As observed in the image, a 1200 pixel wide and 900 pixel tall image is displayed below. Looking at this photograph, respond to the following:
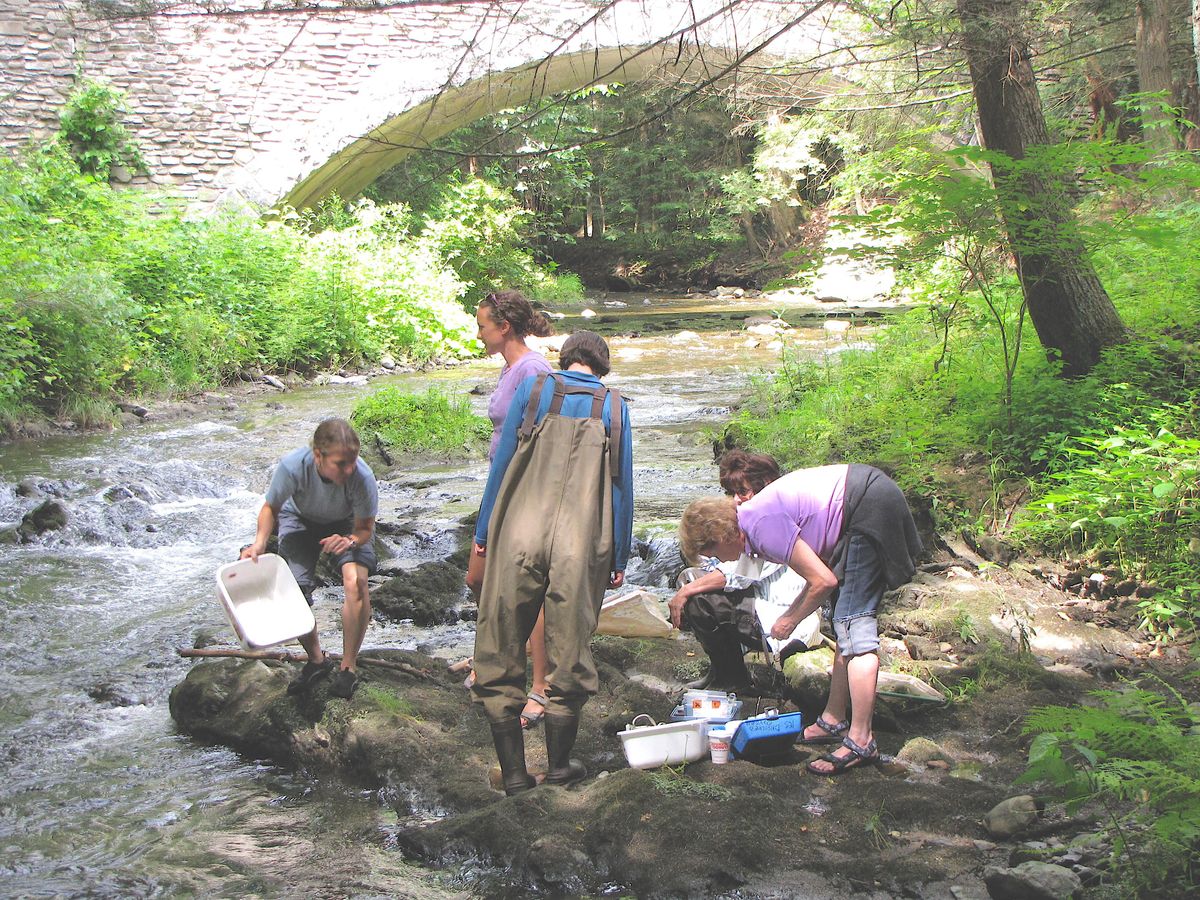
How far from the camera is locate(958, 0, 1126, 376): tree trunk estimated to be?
5.84 meters

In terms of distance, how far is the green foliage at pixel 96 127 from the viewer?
57.4 ft

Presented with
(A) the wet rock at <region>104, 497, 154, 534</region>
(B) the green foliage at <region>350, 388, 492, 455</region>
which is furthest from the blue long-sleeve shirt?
(B) the green foliage at <region>350, 388, 492, 455</region>

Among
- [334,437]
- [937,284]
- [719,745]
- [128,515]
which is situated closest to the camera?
[719,745]

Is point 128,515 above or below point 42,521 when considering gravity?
below

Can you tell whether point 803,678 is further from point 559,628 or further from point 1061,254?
point 1061,254

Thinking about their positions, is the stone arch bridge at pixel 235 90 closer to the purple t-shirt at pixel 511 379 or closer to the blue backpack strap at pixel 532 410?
the purple t-shirt at pixel 511 379

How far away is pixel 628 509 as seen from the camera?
3535mm

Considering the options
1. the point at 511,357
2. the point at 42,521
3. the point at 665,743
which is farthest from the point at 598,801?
the point at 42,521

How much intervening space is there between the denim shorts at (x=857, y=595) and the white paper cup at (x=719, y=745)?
55 cm

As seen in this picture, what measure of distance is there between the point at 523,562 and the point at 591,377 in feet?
2.30

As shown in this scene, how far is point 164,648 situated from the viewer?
5.72 meters

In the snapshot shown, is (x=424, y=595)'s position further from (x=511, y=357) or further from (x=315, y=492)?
(x=511, y=357)

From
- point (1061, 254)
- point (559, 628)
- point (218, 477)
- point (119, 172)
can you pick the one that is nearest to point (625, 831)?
point (559, 628)

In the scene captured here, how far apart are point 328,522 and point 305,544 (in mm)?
146
